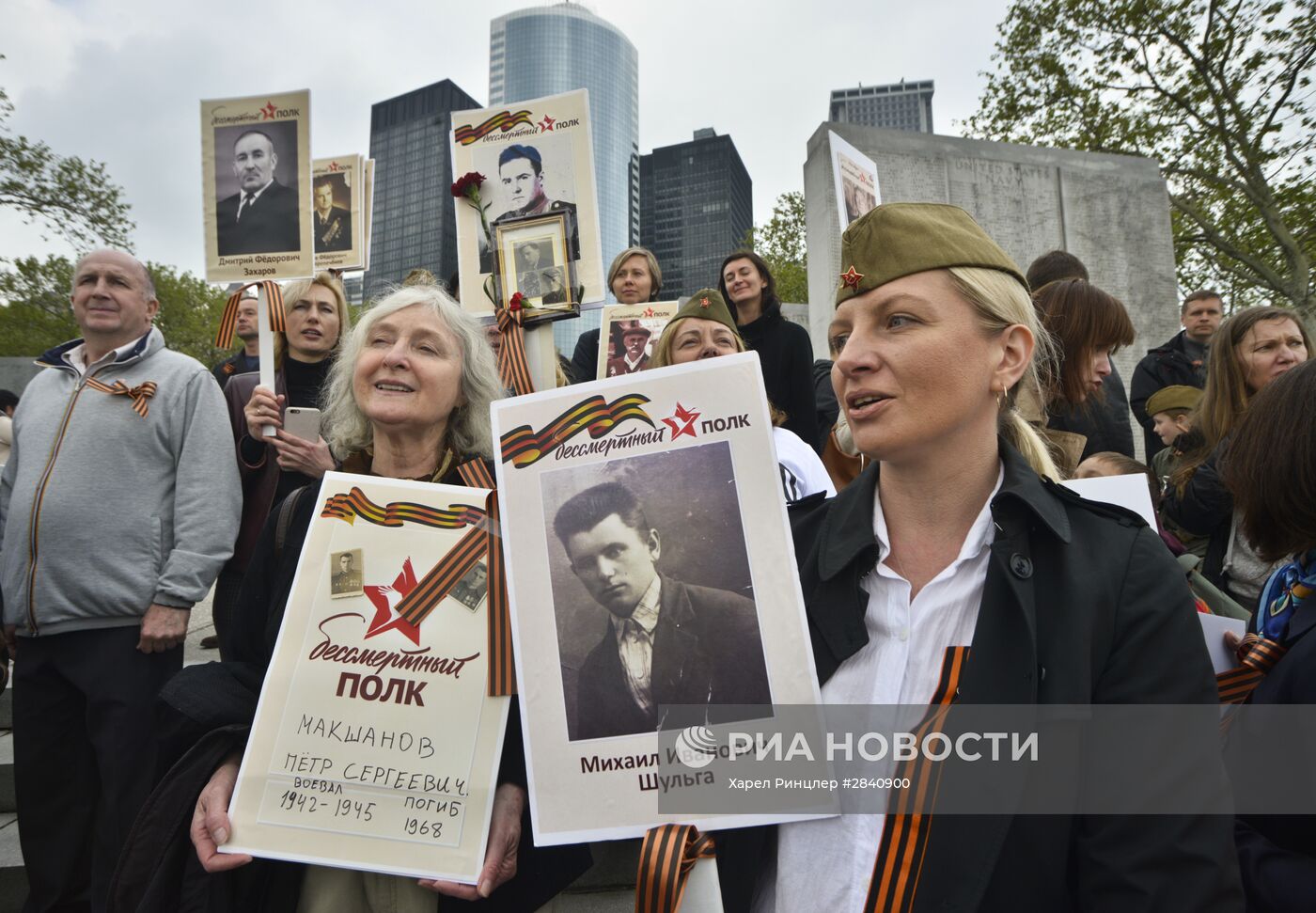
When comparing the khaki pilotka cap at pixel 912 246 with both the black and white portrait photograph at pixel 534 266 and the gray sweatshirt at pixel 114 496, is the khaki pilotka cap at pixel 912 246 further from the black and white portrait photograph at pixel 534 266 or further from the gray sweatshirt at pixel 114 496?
the gray sweatshirt at pixel 114 496

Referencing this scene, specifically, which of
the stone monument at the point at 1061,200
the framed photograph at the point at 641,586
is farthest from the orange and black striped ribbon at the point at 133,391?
the stone monument at the point at 1061,200

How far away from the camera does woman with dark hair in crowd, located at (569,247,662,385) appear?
15.9 ft

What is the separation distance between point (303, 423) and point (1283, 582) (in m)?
3.03

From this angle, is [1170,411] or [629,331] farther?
[629,331]

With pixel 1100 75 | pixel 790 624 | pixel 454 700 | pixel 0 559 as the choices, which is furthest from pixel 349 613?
pixel 1100 75

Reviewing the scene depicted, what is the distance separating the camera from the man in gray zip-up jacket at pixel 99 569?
9.64 feet

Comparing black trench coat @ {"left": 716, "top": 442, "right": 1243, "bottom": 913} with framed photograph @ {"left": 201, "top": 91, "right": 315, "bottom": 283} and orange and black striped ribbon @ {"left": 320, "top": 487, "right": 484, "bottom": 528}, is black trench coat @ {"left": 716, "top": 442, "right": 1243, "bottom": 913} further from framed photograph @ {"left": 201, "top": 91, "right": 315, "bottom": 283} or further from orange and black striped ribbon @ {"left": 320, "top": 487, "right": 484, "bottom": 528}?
framed photograph @ {"left": 201, "top": 91, "right": 315, "bottom": 283}

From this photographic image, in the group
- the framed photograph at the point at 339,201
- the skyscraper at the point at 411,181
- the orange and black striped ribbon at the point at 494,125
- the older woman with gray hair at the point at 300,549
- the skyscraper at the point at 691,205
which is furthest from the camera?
the skyscraper at the point at 691,205

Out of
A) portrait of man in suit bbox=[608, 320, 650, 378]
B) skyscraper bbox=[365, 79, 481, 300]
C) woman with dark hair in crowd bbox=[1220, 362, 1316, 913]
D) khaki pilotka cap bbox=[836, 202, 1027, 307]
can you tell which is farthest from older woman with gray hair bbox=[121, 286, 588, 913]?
skyscraper bbox=[365, 79, 481, 300]

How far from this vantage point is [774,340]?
14.8ft

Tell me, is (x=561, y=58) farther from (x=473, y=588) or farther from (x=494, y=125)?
(x=473, y=588)

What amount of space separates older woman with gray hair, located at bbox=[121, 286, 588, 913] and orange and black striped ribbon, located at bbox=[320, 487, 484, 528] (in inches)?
10.1

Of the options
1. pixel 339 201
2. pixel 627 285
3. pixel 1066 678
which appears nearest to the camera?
pixel 1066 678

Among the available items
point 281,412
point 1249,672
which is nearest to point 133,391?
point 281,412
